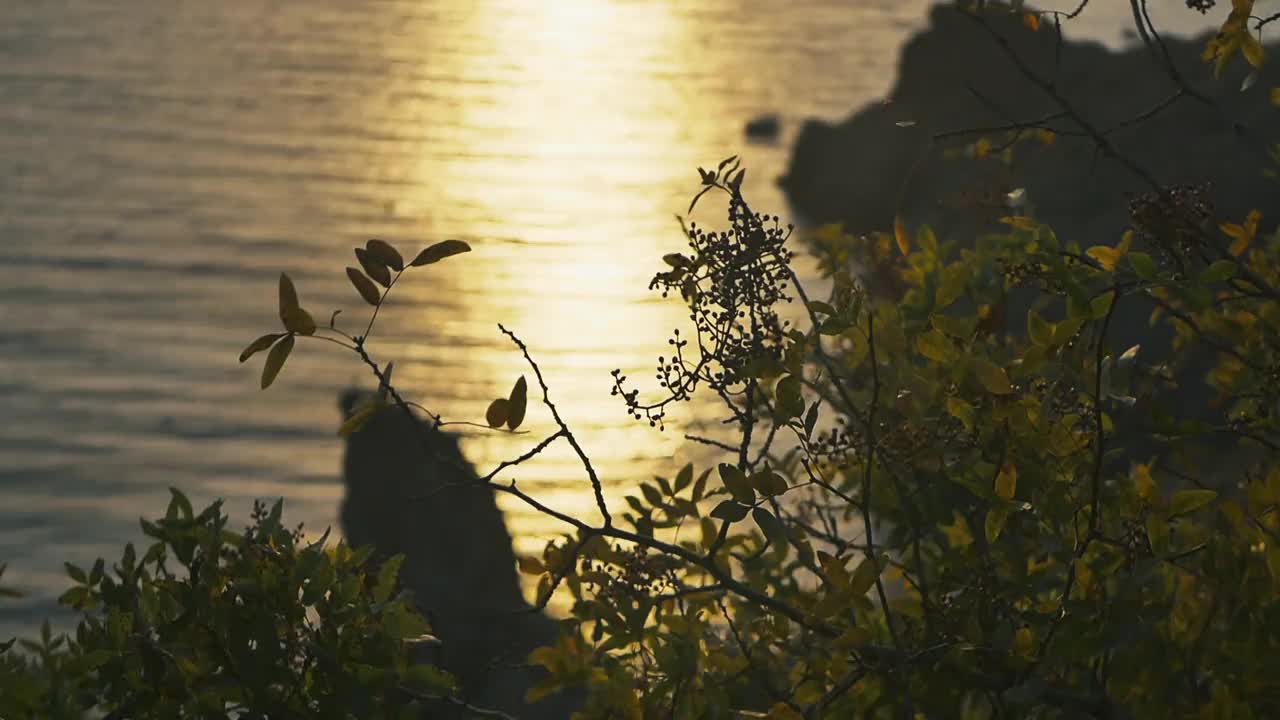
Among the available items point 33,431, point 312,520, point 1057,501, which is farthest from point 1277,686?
point 33,431

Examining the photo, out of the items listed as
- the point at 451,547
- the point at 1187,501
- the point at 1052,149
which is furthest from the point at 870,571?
the point at 1052,149

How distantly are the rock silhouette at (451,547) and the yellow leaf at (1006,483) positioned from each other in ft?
5.48

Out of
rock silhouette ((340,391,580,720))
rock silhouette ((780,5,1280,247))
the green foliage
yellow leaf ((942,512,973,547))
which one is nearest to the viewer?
the green foliage

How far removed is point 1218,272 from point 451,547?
3.26 metres

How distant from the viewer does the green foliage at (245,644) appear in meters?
1.62

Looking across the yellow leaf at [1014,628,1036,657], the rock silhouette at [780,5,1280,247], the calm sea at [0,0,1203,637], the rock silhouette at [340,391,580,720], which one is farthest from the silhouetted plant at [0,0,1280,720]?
the rock silhouette at [780,5,1280,247]

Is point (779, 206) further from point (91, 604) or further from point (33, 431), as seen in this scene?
point (91, 604)

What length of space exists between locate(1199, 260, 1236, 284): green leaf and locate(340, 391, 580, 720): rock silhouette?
1813mm

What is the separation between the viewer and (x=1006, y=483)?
1613 mm

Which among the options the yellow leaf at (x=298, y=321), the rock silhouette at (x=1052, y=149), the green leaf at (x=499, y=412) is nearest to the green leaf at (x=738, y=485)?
the green leaf at (x=499, y=412)

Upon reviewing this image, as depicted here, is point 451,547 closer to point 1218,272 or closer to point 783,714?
point 783,714

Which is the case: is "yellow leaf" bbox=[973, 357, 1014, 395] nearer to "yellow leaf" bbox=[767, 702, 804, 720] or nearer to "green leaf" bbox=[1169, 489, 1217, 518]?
"green leaf" bbox=[1169, 489, 1217, 518]

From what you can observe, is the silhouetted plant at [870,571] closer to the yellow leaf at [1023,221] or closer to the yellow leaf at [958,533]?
the yellow leaf at [1023,221]

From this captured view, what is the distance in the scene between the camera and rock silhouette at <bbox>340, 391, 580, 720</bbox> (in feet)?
12.4
